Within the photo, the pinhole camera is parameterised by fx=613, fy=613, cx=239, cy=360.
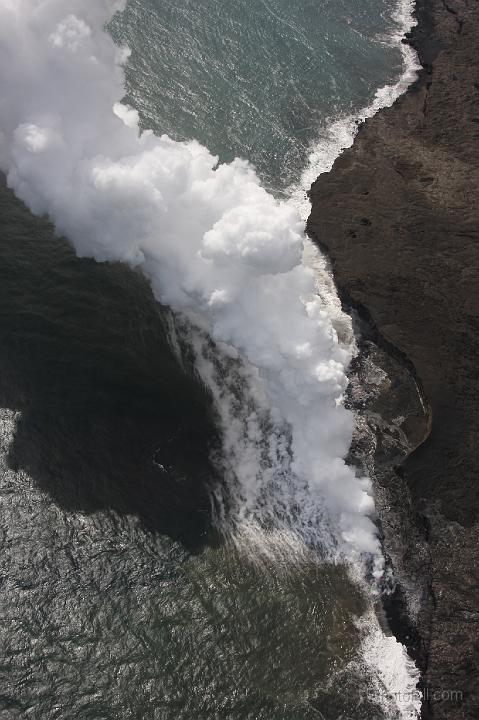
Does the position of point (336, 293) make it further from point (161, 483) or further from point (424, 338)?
point (161, 483)

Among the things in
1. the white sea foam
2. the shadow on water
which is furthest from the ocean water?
the white sea foam

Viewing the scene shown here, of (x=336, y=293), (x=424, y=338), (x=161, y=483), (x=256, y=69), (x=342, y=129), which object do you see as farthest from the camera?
(x=256, y=69)

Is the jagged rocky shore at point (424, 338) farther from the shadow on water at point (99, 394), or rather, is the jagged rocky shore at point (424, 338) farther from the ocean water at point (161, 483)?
the shadow on water at point (99, 394)

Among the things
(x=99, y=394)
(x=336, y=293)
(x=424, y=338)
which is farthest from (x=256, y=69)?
(x=99, y=394)

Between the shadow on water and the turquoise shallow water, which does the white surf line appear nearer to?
the turquoise shallow water

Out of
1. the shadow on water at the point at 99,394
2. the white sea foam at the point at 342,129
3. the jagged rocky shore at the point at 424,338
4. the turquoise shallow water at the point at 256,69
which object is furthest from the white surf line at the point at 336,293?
the shadow on water at the point at 99,394

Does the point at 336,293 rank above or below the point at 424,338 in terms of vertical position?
above

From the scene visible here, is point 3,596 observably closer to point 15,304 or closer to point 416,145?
point 15,304
